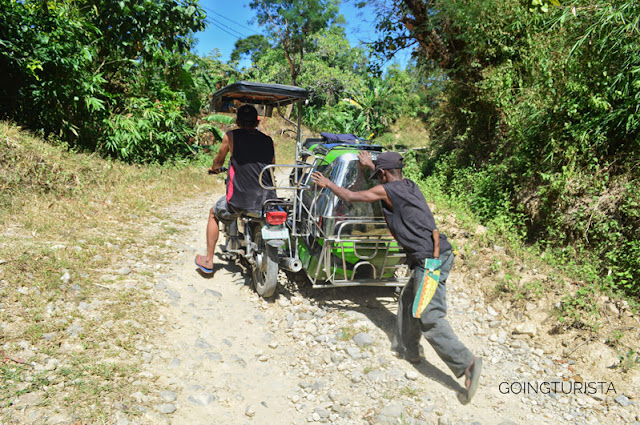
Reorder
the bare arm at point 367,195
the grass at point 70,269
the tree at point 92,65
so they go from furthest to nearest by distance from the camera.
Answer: the tree at point 92,65 → the bare arm at point 367,195 → the grass at point 70,269

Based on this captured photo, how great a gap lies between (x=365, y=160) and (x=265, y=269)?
179 cm

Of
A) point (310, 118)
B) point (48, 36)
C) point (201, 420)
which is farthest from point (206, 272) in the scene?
point (310, 118)

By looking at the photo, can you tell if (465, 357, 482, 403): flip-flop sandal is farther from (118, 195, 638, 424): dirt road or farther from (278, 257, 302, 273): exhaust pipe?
(278, 257, 302, 273): exhaust pipe

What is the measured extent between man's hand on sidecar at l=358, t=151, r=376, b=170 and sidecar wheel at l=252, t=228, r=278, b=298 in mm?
1417

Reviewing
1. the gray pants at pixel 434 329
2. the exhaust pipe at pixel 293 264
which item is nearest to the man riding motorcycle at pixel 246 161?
the exhaust pipe at pixel 293 264

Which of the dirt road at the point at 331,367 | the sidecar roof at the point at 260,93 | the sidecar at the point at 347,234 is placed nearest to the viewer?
the dirt road at the point at 331,367

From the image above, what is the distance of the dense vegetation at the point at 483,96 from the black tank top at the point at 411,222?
178 cm

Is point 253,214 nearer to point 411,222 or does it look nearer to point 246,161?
point 246,161

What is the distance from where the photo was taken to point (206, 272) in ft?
18.9

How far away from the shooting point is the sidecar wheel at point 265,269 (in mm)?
5078

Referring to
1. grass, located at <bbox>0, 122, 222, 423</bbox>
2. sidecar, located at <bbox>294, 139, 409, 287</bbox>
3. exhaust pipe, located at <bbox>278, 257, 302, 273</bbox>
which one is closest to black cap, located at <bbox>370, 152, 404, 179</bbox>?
sidecar, located at <bbox>294, 139, 409, 287</bbox>

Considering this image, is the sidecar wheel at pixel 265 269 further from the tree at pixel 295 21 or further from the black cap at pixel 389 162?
the tree at pixel 295 21

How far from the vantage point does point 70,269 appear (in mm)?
4809

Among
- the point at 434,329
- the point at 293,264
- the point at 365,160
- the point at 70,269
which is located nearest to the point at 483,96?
the point at 365,160
